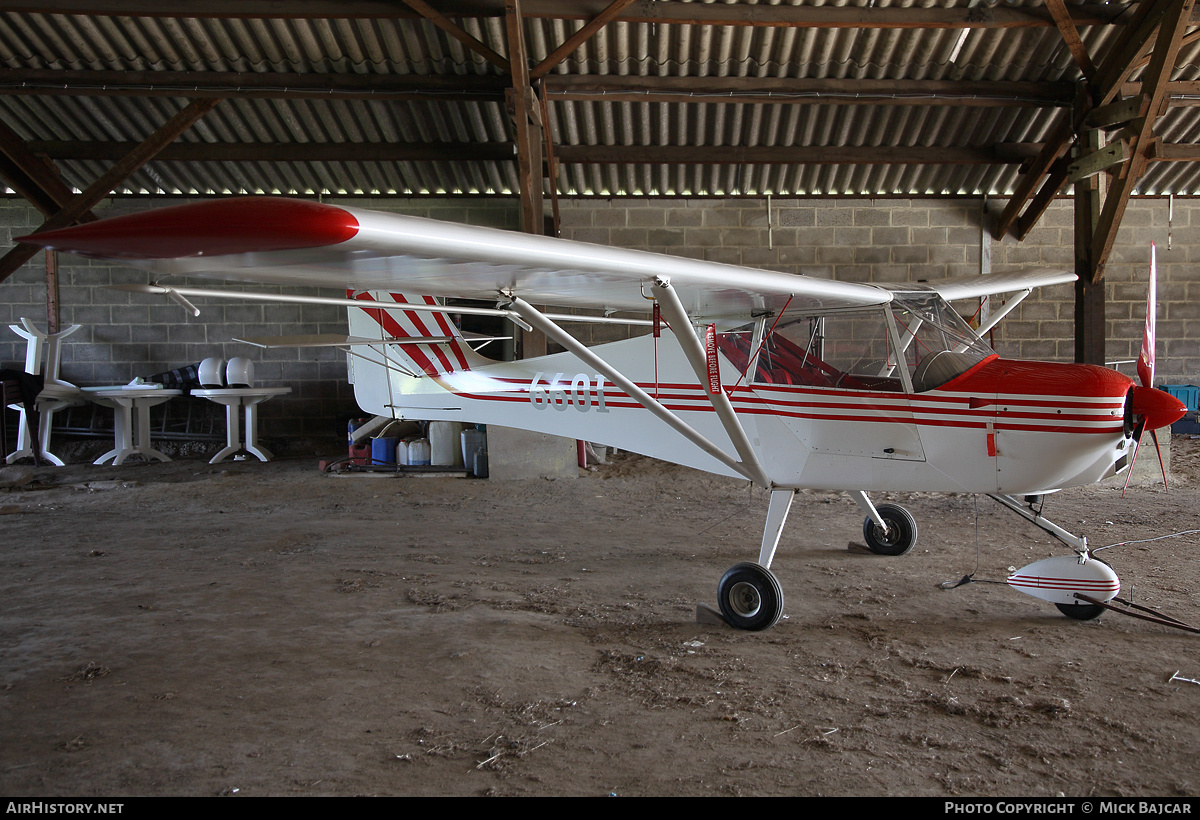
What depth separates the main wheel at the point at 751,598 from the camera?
13.5ft

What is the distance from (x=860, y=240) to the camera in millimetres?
12117

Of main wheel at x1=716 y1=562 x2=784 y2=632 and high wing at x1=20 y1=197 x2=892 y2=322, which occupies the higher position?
high wing at x1=20 y1=197 x2=892 y2=322

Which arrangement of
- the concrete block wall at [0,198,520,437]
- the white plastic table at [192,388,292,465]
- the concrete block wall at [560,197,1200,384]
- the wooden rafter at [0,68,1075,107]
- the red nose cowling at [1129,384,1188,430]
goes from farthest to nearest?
the concrete block wall at [0,198,520,437]
the concrete block wall at [560,197,1200,384]
the white plastic table at [192,388,292,465]
the wooden rafter at [0,68,1075,107]
the red nose cowling at [1129,384,1188,430]

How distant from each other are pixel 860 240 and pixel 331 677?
11.2 metres

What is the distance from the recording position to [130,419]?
11312 mm

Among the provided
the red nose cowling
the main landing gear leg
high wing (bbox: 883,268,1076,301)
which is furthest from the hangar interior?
the red nose cowling

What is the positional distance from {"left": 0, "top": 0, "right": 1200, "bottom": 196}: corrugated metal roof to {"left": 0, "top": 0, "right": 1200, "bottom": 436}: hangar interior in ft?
0.13

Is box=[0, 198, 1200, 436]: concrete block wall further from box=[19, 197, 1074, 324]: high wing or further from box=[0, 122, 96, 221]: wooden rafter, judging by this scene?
box=[19, 197, 1074, 324]: high wing

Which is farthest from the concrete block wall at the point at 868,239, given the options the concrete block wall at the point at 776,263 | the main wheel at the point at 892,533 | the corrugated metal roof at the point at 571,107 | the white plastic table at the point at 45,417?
the white plastic table at the point at 45,417

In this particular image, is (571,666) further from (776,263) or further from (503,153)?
(776,263)

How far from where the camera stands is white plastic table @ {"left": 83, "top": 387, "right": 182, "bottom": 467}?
11000 mm

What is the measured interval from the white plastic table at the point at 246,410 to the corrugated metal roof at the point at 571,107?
11.6ft

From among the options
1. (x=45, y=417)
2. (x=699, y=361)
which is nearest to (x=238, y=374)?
(x=45, y=417)

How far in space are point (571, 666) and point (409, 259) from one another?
214cm
